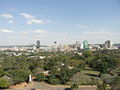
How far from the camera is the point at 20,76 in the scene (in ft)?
44.7

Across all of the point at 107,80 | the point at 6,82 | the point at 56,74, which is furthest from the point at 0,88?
the point at 107,80

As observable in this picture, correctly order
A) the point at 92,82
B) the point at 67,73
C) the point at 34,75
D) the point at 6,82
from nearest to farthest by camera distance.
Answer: the point at 6,82, the point at 92,82, the point at 67,73, the point at 34,75

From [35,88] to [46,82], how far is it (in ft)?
5.56

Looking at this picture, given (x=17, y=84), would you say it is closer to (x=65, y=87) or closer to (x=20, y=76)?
(x=20, y=76)

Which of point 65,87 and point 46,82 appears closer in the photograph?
point 65,87

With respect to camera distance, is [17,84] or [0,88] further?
[17,84]

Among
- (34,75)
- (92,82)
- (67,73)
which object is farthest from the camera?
(34,75)

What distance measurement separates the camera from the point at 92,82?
1284 cm

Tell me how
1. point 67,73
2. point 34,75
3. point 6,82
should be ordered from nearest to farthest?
point 6,82
point 67,73
point 34,75

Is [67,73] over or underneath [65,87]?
over

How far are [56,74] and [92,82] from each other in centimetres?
326

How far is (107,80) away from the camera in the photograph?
11930 mm

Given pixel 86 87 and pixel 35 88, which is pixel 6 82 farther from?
pixel 86 87

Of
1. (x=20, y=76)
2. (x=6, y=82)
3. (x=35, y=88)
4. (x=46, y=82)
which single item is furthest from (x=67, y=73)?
(x=6, y=82)
